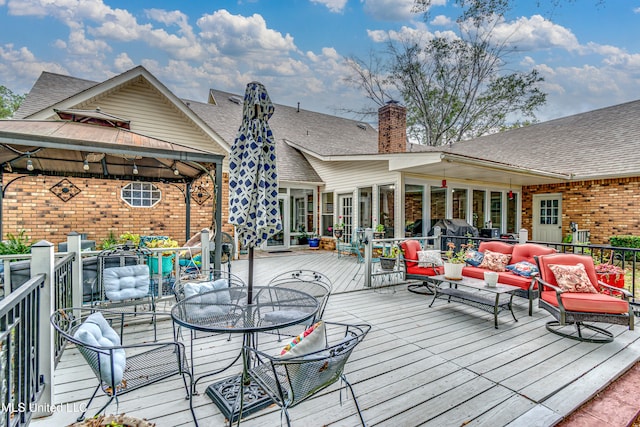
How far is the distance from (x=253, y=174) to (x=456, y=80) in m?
18.9

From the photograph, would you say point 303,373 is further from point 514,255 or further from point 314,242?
point 314,242

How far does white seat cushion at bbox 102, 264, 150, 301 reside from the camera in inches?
146

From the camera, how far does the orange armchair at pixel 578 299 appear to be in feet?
11.0

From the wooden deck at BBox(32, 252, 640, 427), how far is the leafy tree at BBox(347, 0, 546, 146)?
15.7m

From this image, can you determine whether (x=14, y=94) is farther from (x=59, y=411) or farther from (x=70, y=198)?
(x=59, y=411)

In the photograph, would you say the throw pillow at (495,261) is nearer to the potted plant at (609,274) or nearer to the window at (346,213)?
the potted plant at (609,274)

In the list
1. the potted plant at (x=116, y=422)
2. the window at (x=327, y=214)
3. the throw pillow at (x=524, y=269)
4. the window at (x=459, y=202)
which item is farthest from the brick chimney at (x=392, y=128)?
the potted plant at (x=116, y=422)

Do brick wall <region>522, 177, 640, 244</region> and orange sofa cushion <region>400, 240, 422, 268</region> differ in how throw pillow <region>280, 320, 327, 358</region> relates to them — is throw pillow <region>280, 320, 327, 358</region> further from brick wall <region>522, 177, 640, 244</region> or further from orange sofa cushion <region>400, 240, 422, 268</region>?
brick wall <region>522, 177, 640, 244</region>

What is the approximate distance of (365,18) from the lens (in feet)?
43.6

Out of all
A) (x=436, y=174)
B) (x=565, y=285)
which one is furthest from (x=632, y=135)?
(x=565, y=285)

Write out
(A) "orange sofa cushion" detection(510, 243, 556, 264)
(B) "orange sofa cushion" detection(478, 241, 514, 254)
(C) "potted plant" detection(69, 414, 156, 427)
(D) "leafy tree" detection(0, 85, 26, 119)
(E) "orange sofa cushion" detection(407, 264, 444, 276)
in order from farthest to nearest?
(D) "leafy tree" detection(0, 85, 26, 119), (B) "orange sofa cushion" detection(478, 241, 514, 254), (E) "orange sofa cushion" detection(407, 264, 444, 276), (A) "orange sofa cushion" detection(510, 243, 556, 264), (C) "potted plant" detection(69, 414, 156, 427)

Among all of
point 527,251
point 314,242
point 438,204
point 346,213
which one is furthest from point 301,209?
point 527,251

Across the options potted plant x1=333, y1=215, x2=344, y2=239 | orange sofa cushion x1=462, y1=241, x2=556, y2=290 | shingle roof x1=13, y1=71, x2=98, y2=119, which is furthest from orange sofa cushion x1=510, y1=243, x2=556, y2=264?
shingle roof x1=13, y1=71, x2=98, y2=119

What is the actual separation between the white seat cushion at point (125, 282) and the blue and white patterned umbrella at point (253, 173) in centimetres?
232
